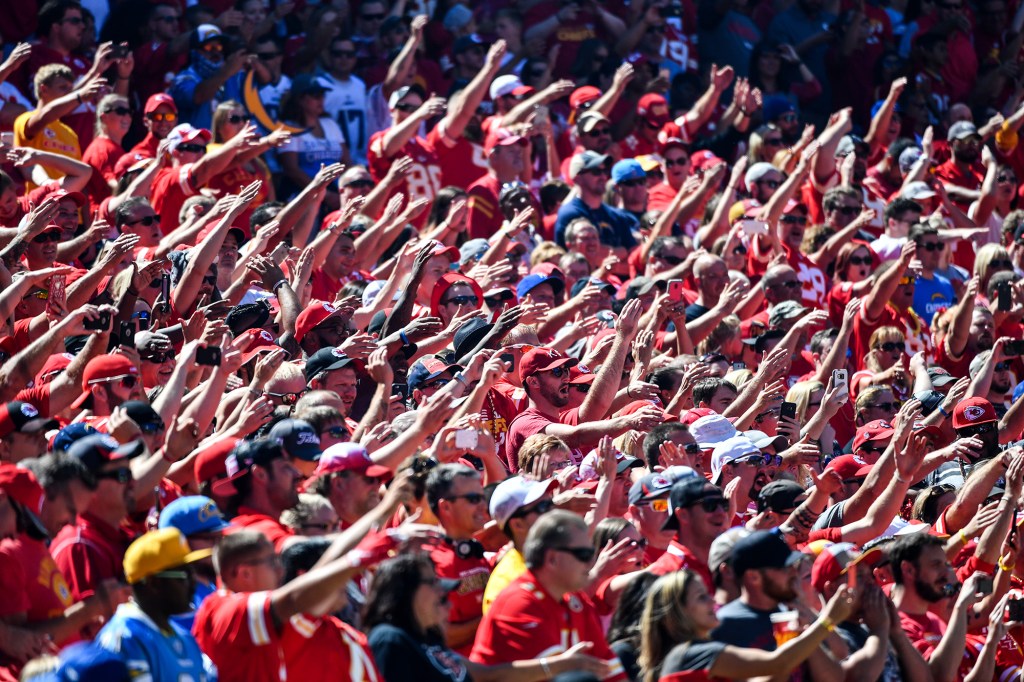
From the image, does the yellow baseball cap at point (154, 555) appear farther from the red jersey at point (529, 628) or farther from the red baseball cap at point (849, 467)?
the red baseball cap at point (849, 467)

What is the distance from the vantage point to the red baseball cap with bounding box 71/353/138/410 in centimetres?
730

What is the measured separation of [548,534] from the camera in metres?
5.93

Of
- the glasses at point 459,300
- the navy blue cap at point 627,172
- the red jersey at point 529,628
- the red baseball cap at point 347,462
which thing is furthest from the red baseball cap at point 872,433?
the navy blue cap at point 627,172

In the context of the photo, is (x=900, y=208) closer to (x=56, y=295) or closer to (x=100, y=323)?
(x=56, y=295)

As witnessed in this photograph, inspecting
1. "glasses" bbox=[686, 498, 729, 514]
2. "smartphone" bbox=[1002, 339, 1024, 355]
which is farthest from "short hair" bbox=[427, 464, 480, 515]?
"smartphone" bbox=[1002, 339, 1024, 355]

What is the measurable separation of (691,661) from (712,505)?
140cm

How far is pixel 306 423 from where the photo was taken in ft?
22.5

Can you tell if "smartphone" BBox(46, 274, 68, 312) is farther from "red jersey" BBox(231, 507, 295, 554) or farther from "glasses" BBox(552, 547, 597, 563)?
"glasses" BBox(552, 547, 597, 563)

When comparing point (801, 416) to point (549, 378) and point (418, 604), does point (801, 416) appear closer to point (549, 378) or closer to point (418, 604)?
point (549, 378)

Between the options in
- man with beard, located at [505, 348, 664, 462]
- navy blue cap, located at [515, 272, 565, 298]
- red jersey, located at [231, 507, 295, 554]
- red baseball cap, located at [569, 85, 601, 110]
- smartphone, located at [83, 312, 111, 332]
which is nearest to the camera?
red jersey, located at [231, 507, 295, 554]

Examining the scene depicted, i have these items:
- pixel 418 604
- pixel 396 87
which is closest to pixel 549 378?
pixel 418 604

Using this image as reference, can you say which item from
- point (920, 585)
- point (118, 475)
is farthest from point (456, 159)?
point (118, 475)

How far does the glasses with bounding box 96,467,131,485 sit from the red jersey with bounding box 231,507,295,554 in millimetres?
409

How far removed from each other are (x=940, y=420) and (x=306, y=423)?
4.32 meters
